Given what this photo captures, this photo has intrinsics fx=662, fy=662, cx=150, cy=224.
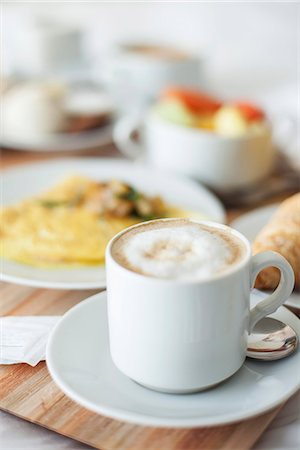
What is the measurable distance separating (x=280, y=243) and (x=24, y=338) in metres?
0.37

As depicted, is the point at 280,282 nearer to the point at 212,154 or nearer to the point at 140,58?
the point at 212,154

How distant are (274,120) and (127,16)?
1.78m

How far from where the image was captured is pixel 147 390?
688 mm

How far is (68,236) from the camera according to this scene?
1039mm

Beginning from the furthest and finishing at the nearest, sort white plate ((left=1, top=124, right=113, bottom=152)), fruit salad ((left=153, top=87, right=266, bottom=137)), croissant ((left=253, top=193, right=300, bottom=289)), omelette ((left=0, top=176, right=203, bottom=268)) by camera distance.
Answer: white plate ((left=1, top=124, right=113, bottom=152)) → fruit salad ((left=153, top=87, right=266, bottom=137)) → omelette ((left=0, top=176, right=203, bottom=268)) → croissant ((left=253, top=193, right=300, bottom=289))

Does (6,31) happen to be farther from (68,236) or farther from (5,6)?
(68,236)

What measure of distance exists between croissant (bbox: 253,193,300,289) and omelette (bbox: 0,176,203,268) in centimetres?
23

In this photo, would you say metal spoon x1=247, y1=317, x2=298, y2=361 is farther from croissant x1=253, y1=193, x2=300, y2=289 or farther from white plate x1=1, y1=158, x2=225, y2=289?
white plate x1=1, y1=158, x2=225, y2=289

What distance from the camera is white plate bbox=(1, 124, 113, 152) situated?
57.7 inches

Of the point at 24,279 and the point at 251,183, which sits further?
the point at 251,183

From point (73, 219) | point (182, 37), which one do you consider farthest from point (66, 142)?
point (182, 37)

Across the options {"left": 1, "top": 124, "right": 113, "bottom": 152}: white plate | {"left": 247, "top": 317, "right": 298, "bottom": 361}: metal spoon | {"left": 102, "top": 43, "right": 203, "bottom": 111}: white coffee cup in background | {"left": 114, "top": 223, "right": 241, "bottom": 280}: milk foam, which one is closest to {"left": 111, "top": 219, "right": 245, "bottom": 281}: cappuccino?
{"left": 114, "top": 223, "right": 241, "bottom": 280}: milk foam

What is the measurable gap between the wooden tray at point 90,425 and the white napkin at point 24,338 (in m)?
0.01

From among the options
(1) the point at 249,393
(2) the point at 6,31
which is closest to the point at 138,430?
(1) the point at 249,393
